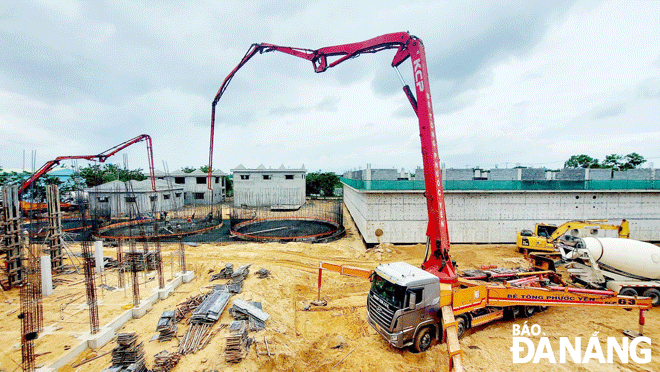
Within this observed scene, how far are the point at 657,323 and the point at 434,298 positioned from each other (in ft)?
Result: 28.1

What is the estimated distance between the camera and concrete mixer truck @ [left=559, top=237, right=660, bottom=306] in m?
10.3

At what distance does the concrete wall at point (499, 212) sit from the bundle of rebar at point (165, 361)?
13.5m

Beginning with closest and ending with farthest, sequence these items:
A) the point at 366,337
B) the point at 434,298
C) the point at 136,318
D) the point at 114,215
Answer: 1. the point at 434,298
2. the point at 366,337
3. the point at 136,318
4. the point at 114,215

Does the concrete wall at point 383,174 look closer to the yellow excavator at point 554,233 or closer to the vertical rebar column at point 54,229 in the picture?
the yellow excavator at point 554,233

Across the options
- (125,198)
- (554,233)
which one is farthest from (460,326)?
(125,198)

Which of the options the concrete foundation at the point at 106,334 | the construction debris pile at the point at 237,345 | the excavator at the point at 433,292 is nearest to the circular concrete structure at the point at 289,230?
the concrete foundation at the point at 106,334

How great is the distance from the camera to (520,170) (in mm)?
19000

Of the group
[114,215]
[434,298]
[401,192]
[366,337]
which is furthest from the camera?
[114,215]

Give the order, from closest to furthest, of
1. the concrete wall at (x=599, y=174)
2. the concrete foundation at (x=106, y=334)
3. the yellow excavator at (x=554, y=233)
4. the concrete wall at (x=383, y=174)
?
1. the concrete foundation at (x=106, y=334)
2. the yellow excavator at (x=554, y=233)
3. the concrete wall at (x=383, y=174)
4. the concrete wall at (x=599, y=174)

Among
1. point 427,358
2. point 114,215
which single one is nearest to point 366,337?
point 427,358

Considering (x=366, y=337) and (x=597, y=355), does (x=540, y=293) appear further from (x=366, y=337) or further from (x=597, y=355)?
(x=366, y=337)

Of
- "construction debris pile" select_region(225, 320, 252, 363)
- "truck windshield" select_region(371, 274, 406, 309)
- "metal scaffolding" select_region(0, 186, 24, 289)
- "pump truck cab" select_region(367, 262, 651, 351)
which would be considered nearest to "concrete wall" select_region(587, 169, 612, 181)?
"pump truck cab" select_region(367, 262, 651, 351)

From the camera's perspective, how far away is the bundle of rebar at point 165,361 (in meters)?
6.31

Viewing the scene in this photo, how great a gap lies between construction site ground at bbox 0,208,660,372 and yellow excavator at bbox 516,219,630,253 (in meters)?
6.08
